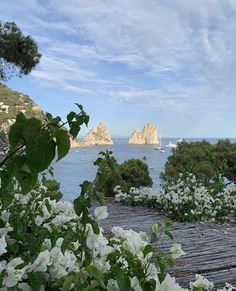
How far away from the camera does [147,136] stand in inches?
2254

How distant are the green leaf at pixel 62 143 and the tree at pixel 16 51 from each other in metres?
8.72

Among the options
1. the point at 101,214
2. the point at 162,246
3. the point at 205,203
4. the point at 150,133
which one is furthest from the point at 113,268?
the point at 150,133

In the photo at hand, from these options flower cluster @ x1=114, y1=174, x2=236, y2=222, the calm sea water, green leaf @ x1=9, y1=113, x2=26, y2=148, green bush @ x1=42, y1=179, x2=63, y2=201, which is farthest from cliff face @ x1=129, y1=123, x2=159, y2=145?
green leaf @ x1=9, y1=113, x2=26, y2=148

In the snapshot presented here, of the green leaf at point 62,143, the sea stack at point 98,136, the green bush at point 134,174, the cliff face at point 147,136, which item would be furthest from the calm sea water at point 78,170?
the cliff face at point 147,136

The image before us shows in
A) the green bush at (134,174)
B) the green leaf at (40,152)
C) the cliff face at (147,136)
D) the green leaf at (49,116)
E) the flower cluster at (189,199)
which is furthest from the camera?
the cliff face at (147,136)

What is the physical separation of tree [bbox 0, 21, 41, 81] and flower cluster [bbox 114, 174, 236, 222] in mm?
3861

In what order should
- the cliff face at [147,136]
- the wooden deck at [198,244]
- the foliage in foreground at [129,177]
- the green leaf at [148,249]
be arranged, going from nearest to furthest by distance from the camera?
the green leaf at [148,249] → the wooden deck at [198,244] → the foliage in foreground at [129,177] → the cliff face at [147,136]

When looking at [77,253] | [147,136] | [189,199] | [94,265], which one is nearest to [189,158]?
[189,199]

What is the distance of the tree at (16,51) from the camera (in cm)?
902

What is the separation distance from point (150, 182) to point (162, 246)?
19.5 feet

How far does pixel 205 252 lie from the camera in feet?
12.8

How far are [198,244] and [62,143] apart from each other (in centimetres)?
366

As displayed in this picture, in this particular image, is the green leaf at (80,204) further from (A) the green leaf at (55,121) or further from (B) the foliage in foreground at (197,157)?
(B) the foliage in foreground at (197,157)

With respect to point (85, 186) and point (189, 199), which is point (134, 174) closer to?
point (189, 199)
